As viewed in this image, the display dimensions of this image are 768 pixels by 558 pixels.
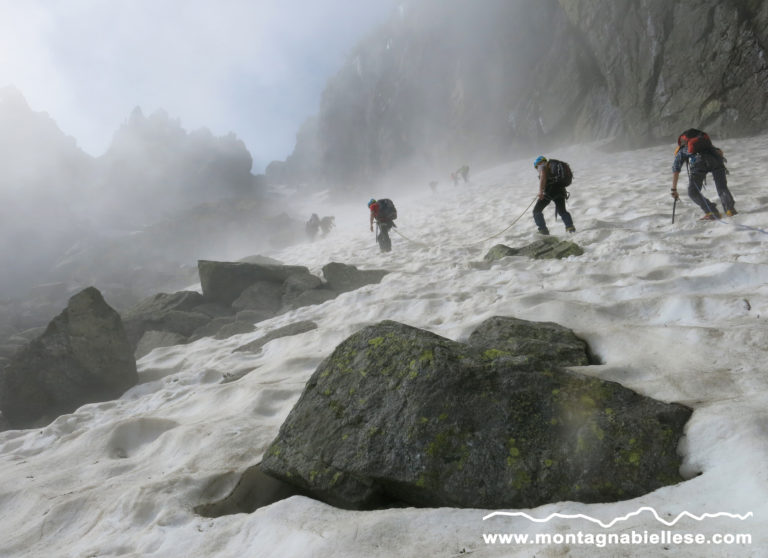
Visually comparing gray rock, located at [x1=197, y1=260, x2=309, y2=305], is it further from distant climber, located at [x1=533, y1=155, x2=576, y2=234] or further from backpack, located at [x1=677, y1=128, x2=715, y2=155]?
backpack, located at [x1=677, y1=128, x2=715, y2=155]

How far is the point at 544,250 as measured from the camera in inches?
322

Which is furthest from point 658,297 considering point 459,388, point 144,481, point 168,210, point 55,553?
point 168,210

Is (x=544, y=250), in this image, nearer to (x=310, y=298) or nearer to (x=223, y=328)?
(x=310, y=298)

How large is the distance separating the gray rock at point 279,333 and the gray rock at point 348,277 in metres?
2.52

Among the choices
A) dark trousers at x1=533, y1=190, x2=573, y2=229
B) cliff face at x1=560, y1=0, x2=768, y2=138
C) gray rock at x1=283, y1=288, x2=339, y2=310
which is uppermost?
cliff face at x1=560, y1=0, x2=768, y2=138

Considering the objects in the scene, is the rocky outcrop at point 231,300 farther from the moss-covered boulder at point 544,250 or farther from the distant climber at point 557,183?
the distant climber at point 557,183

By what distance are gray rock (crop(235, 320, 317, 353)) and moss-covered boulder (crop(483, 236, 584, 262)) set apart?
3.96 meters

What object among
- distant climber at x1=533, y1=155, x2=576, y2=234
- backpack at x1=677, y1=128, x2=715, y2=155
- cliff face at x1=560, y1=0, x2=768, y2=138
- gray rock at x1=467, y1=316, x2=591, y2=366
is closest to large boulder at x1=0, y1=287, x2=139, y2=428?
gray rock at x1=467, y1=316, x2=591, y2=366

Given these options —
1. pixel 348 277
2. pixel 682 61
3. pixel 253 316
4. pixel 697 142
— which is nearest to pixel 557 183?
pixel 697 142

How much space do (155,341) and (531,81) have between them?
43.4 meters

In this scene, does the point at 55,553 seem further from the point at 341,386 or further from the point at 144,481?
the point at 341,386

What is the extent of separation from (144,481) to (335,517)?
6.25 feet

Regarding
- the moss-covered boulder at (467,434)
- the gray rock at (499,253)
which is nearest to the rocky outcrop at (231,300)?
the gray rock at (499,253)

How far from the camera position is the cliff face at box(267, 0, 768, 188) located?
20.9 m
